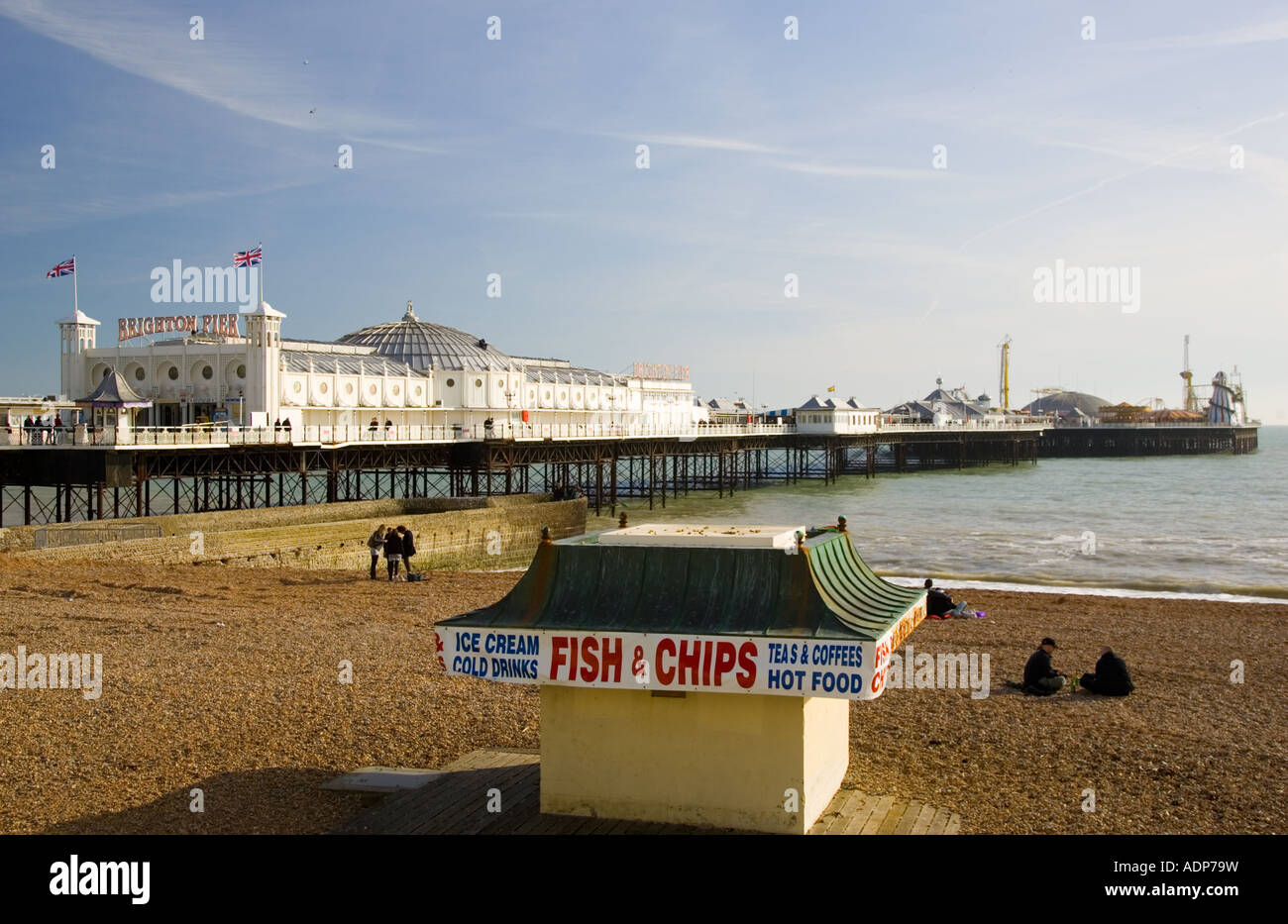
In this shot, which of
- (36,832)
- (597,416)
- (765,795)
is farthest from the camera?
(597,416)

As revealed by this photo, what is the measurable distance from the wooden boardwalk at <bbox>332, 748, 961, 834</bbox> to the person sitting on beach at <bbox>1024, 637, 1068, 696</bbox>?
4509 millimetres

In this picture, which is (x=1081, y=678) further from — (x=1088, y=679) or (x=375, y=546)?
(x=375, y=546)

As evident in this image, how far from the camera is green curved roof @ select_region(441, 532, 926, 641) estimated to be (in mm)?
6492

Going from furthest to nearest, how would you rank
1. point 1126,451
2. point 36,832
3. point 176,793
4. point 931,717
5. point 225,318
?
point 1126,451, point 225,318, point 931,717, point 176,793, point 36,832

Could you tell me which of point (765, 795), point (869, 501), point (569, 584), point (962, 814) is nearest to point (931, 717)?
point (962, 814)

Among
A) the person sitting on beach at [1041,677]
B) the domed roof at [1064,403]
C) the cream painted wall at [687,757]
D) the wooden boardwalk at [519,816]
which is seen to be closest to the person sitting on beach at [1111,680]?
the person sitting on beach at [1041,677]

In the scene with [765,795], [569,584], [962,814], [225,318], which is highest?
[225,318]

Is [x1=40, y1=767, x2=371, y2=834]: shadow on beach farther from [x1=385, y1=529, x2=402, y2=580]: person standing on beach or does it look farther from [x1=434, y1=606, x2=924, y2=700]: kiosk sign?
[x1=385, y1=529, x2=402, y2=580]: person standing on beach

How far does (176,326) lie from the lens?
40188mm

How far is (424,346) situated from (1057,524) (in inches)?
1216

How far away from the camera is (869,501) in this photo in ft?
187

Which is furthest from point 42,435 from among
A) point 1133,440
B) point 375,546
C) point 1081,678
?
point 1133,440
